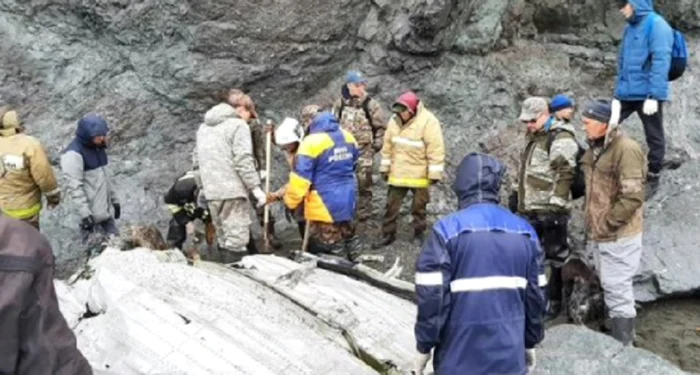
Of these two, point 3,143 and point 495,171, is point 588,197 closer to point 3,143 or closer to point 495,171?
point 495,171

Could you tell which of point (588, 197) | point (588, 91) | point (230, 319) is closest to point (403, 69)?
point (588, 91)

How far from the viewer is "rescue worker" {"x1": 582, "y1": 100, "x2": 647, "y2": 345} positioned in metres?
6.08

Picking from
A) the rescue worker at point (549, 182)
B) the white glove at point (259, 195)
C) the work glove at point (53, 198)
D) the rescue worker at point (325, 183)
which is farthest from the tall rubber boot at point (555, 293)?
the work glove at point (53, 198)

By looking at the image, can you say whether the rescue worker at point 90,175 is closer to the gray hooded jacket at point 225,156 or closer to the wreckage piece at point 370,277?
the gray hooded jacket at point 225,156

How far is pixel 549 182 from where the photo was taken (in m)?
7.07

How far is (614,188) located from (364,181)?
4.08m

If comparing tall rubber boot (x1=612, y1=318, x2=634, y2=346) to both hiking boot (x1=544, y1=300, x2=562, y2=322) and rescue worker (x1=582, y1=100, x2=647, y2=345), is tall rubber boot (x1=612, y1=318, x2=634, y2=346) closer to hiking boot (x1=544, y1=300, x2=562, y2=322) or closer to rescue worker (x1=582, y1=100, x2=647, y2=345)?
rescue worker (x1=582, y1=100, x2=647, y2=345)

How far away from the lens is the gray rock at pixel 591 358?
5328 millimetres

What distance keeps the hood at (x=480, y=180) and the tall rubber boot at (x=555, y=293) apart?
322cm

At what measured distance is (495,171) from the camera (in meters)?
4.37

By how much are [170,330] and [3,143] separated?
3.72 m

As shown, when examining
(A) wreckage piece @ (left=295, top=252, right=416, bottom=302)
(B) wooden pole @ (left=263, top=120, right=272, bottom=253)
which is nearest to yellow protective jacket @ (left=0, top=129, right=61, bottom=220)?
(B) wooden pole @ (left=263, top=120, right=272, bottom=253)

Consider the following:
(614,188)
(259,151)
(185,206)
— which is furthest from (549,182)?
(185,206)

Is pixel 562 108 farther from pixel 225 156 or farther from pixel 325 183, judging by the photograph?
pixel 225 156
